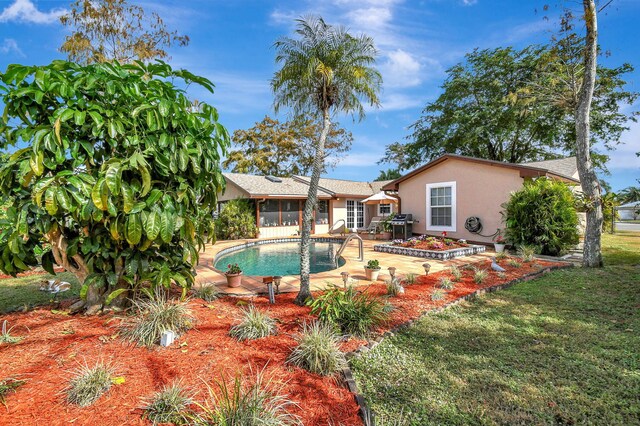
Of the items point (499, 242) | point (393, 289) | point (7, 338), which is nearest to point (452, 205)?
point (499, 242)

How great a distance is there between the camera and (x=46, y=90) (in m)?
3.21

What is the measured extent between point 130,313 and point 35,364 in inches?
47.8

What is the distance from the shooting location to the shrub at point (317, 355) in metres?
2.99

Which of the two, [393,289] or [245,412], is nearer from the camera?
[245,412]

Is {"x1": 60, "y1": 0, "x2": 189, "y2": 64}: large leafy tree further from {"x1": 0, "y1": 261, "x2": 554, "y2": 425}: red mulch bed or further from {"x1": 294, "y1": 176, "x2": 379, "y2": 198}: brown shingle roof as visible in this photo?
{"x1": 0, "y1": 261, "x2": 554, "y2": 425}: red mulch bed

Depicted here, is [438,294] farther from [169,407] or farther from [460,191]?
[460,191]

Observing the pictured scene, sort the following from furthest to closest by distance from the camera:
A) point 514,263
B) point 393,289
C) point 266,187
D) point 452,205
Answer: point 266,187
point 452,205
point 514,263
point 393,289

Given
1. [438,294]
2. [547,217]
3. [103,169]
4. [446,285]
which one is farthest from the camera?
[547,217]

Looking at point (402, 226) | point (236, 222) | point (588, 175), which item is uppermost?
point (588, 175)

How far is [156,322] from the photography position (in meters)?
3.44

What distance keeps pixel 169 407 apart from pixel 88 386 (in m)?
0.74

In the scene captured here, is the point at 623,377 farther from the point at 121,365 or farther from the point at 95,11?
the point at 95,11

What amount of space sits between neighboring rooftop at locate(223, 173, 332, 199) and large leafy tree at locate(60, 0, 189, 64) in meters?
7.92

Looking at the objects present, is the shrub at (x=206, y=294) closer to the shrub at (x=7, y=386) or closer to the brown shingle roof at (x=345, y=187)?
the shrub at (x=7, y=386)
